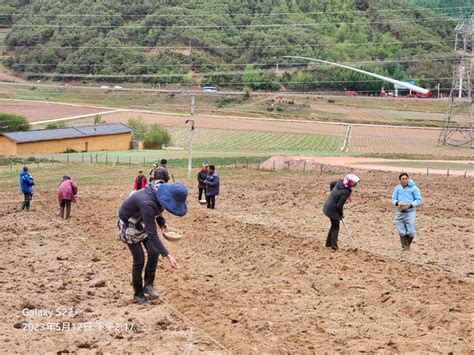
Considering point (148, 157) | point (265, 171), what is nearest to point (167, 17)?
point (148, 157)

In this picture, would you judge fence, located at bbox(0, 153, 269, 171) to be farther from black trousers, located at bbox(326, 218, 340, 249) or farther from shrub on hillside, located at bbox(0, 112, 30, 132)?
black trousers, located at bbox(326, 218, 340, 249)

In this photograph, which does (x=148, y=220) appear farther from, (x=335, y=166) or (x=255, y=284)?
(x=335, y=166)

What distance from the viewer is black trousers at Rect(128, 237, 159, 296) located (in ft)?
32.3

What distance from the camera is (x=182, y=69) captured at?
118250mm

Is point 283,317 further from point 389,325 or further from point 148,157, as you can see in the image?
point 148,157

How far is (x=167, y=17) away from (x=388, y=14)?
43.7 metres

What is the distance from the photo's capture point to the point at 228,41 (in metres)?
133

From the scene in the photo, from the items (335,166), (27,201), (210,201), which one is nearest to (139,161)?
(335,166)

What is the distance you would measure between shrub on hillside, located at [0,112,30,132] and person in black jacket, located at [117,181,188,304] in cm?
6877

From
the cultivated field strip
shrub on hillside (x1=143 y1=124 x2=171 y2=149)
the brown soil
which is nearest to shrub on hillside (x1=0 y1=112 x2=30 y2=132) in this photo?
shrub on hillside (x1=143 y1=124 x2=171 y2=149)

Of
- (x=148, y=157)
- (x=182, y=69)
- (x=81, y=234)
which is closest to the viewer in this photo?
(x=81, y=234)

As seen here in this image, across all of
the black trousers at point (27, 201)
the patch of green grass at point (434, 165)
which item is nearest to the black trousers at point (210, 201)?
the black trousers at point (27, 201)

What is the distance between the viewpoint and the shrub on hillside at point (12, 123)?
3003 inches

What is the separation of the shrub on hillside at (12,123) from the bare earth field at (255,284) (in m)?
57.7
